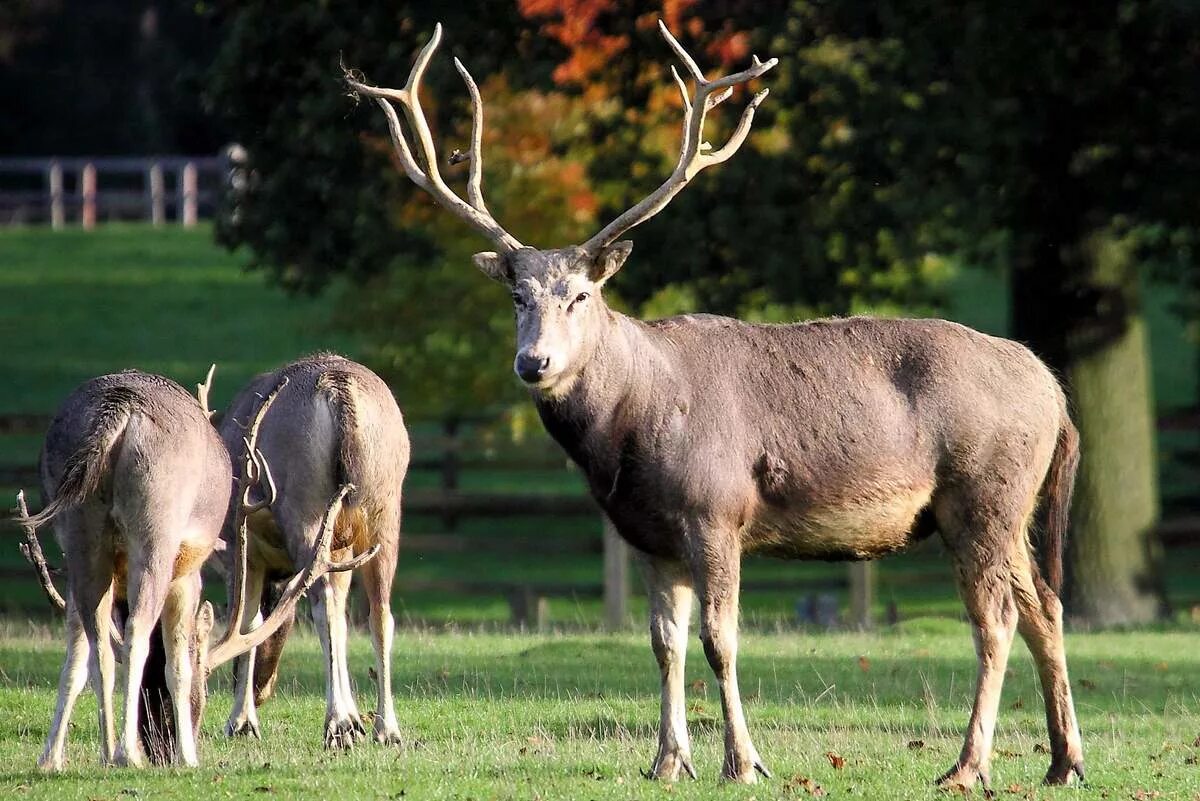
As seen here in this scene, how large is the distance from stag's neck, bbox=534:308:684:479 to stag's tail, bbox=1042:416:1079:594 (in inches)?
76.3

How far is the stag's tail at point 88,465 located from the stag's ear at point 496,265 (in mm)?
1763

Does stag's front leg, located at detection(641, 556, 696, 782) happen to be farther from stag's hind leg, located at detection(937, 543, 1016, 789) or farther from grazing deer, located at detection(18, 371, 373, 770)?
grazing deer, located at detection(18, 371, 373, 770)

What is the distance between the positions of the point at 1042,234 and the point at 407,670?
7.27m

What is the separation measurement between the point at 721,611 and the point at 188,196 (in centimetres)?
4345

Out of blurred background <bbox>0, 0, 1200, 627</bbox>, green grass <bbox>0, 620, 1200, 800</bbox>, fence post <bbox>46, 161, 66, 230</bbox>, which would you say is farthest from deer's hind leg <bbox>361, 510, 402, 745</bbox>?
fence post <bbox>46, 161, 66, 230</bbox>

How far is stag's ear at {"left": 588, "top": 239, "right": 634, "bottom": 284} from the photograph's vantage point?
8.62 metres

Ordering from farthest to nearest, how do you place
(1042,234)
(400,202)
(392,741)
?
(400,202) < (1042,234) < (392,741)

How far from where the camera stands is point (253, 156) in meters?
18.2

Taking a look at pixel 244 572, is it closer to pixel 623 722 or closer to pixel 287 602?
pixel 287 602

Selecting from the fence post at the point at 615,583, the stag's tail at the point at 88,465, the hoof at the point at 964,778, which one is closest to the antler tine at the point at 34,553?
the stag's tail at the point at 88,465

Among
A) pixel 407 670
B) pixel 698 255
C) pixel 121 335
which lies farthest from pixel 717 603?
pixel 121 335

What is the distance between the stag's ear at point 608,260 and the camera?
340 inches

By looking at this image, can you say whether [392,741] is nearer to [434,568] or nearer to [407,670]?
[407,670]

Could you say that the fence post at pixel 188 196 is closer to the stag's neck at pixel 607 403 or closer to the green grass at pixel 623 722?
the green grass at pixel 623 722
